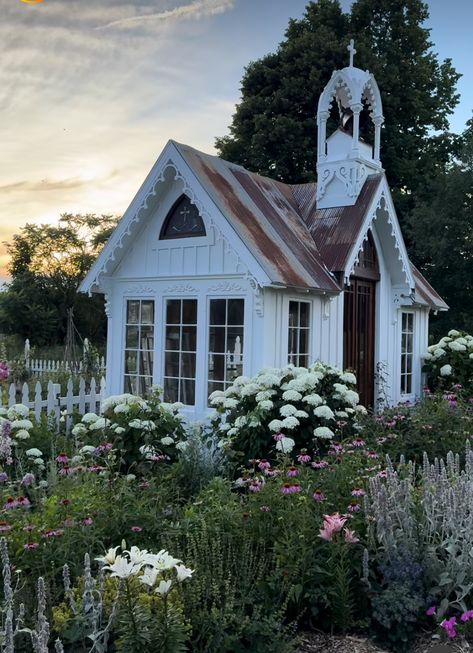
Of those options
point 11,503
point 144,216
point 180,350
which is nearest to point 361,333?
point 180,350

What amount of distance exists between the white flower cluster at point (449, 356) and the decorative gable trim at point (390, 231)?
1.85 m

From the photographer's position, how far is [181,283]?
33.2 ft

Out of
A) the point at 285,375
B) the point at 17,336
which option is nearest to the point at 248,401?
the point at 285,375

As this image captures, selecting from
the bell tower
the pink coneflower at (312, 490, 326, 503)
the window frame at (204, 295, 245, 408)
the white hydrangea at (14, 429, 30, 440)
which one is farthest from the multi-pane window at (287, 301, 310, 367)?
the pink coneflower at (312, 490, 326, 503)

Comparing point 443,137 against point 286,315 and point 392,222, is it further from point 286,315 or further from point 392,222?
point 286,315

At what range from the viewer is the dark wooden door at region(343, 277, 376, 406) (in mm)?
11470

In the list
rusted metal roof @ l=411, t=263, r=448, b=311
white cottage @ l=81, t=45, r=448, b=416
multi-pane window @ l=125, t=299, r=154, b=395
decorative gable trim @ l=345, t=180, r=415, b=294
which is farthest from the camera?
rusted metal roof @ l=411, t=263, r=448, b=311

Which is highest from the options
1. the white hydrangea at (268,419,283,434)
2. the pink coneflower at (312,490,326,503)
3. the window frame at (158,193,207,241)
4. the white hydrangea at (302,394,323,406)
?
the window frame at (158,193,207,241)

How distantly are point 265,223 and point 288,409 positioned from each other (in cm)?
415

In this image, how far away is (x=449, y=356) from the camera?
13.9 m

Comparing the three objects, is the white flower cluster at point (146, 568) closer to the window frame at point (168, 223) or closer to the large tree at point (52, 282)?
the window frame at point (168, 223)

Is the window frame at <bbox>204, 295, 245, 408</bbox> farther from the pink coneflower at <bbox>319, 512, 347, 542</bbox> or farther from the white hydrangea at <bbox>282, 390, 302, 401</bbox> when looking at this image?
the pink coneflower at <bbox>319, 512, 347, 542</bbox>

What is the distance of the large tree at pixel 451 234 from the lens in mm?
19953

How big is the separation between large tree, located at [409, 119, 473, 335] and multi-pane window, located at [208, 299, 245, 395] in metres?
12.3
